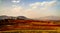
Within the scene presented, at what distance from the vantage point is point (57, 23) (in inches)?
56.0

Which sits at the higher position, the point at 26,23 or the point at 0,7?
the point at 0,7

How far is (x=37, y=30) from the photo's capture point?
1431mm

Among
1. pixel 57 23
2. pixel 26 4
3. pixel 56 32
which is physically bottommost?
pixel 56 32

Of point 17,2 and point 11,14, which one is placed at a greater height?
point 17,2

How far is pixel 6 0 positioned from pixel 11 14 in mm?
178

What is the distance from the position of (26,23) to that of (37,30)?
154mm

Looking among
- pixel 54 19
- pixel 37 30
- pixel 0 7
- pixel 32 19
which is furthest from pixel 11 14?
pixel 54 19

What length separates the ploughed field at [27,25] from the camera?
143 centimetres

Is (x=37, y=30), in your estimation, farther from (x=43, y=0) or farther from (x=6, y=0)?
(x=6, y=0)

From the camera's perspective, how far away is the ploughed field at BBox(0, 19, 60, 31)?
4.70ft

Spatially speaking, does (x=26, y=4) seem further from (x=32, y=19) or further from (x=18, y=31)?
(x=18, y=31)

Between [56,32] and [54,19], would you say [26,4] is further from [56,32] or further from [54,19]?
[56,32]

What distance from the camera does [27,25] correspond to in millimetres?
1437

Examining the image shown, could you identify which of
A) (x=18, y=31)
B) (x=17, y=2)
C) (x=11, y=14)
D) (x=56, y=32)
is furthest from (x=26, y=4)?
(x=56, y=32)
